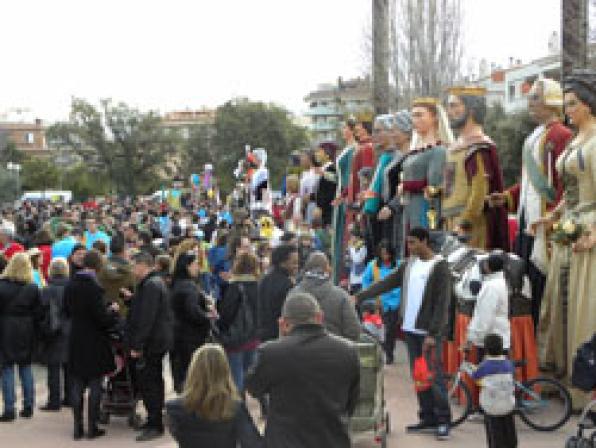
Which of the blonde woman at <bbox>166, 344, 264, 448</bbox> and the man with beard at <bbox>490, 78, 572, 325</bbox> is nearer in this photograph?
the blonde woman at <bbox>166, 344, 264, 448</bbox>

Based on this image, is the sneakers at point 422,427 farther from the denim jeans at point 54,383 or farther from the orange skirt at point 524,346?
the denim jeans at point 54,383

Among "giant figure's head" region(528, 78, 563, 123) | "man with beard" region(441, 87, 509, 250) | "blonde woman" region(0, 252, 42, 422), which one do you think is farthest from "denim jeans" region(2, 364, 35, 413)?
"giant figure's head" region(528, 78, 563, 123)

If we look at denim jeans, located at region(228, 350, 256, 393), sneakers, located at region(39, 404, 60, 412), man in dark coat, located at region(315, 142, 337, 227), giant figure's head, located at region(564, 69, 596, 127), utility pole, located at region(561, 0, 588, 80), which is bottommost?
sneakers, located at region(39, 404, 60, 412)

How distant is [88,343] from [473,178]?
4161 mm

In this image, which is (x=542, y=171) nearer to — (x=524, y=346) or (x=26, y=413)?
(x=524, y=346)

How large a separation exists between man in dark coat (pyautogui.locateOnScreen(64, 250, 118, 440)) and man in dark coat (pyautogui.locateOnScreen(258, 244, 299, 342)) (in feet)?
4.54

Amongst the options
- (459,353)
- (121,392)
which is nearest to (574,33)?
(459,353)

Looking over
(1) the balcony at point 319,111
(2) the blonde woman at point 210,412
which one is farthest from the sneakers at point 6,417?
(1) the balcony at point 319,111

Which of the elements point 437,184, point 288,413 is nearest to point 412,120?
point 437,184

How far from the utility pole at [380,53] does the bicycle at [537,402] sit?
9.30 m

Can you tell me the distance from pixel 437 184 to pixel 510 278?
2.16 meters

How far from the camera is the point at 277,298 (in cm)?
839

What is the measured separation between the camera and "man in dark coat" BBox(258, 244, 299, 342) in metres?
8.40

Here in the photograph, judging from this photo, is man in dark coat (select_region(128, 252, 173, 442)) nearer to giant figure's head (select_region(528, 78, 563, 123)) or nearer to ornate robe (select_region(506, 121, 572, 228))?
ornate robe (select_region(506, 121, 572, 228))
